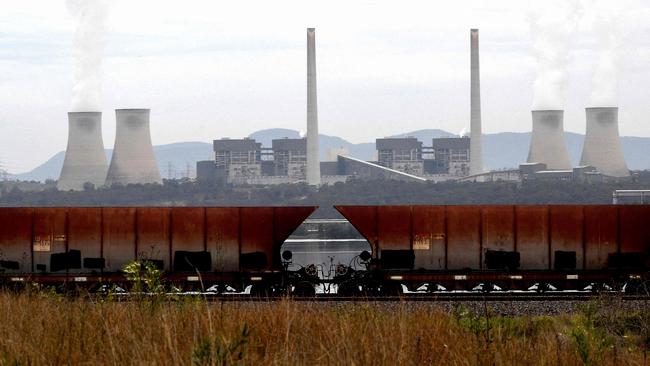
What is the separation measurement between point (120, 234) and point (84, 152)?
127344 mm

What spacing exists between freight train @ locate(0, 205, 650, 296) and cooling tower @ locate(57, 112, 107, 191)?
398ft

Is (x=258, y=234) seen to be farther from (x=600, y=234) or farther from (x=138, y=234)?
(x=600, y=234)

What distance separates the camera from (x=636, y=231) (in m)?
23.5

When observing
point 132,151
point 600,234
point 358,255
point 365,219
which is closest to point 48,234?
point 358,255

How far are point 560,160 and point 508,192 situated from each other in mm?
16992

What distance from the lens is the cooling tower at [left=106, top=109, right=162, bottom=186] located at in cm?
14562

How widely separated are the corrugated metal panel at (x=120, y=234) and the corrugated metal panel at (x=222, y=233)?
5.91 feet

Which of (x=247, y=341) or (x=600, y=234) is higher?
(x=600, y=234)

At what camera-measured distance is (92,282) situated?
23.2m

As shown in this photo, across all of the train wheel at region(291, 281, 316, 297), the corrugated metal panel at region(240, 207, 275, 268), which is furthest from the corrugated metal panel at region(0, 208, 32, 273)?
the train wheel at region(291, 281, 316, 297)

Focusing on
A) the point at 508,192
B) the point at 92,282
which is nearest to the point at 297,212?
the point at 92,282

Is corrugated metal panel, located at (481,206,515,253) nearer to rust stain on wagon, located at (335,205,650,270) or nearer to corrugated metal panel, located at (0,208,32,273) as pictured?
rust stain on wagon, located at (335,205,650,270)

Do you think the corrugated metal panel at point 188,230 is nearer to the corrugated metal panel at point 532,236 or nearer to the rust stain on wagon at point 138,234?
the rust stain on wagon at point 138,234

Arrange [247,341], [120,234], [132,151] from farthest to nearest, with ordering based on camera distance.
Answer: [132,151] → [120,234] → [247,341]
